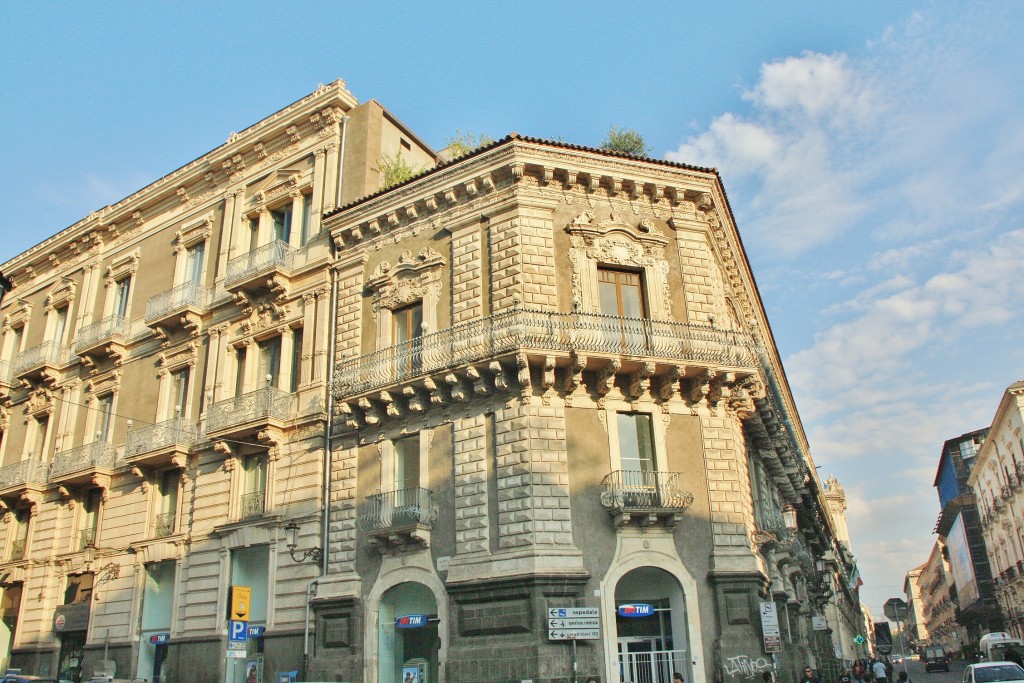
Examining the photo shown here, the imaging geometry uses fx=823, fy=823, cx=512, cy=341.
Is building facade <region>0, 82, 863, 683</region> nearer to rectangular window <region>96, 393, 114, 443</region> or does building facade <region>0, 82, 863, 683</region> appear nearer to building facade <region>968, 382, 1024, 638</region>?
rectangular window <region>96, 393, 114, 443</region>

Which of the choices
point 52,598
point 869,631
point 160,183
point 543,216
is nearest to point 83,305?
point 160,183

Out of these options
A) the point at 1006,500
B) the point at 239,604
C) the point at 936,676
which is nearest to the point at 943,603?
the point at 1006,500

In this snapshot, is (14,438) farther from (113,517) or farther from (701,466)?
(701,466)

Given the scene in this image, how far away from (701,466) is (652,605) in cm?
343

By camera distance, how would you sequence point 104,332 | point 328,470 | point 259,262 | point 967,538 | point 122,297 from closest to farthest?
point 328,470 < point 259,262 < point 104,332 < point 122,297 < point 967,538

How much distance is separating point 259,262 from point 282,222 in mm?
1859

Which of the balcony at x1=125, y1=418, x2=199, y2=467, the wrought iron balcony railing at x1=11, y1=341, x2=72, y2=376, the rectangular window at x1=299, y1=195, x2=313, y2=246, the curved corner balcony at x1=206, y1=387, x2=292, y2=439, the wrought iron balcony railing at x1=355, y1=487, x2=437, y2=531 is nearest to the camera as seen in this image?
the wrought iron balcony railing at x1=355, y1=487, x2=437, y2=531

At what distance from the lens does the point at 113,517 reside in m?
26.7

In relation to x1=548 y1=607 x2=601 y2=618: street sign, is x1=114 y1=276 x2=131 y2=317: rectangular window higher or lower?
higher

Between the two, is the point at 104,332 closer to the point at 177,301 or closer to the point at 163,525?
the point at 177,301

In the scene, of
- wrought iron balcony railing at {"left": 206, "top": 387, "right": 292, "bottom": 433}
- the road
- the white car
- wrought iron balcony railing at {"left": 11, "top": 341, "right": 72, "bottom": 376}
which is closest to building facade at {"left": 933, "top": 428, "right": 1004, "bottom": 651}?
the road

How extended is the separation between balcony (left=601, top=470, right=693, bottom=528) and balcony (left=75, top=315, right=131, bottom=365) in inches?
759

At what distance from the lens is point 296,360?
2445 centimetres

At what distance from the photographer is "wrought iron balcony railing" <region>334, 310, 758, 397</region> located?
1945cm
